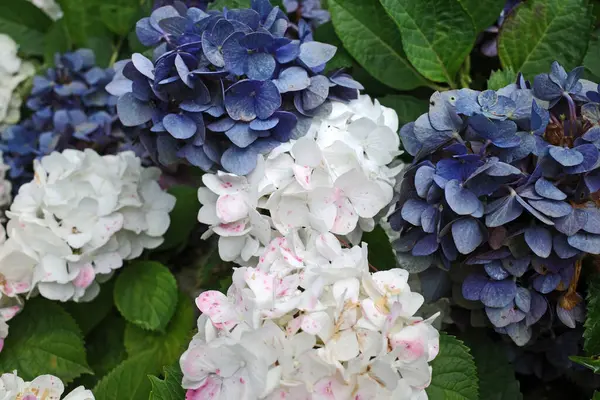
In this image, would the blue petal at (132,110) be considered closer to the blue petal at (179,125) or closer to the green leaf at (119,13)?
the blue petal at (179,125)

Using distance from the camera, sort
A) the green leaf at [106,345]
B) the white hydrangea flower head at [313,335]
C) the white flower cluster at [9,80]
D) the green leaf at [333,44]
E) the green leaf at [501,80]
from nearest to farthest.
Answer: the white hydrangea flower head at [313,335]
the green leaf at [501,80]
the green leaf at [333,44]
the green leaf at [106,345]
the white flower cluster at [9,80]

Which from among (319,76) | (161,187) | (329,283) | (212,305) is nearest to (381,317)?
(329,283)

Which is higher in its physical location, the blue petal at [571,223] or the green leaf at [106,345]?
the blue petal at [571,223]

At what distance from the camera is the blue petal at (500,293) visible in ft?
2.50

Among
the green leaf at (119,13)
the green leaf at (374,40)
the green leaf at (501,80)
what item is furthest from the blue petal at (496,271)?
the green leaf at (119,13)

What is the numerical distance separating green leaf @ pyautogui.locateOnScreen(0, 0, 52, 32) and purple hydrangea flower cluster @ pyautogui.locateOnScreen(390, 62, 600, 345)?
84cm

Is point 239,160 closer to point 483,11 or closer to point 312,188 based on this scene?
point 312,188

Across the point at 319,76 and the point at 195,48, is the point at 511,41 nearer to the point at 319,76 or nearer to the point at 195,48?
the point at 319,76

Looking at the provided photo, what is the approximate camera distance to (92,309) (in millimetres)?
1090

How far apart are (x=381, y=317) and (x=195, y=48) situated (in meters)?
0.37

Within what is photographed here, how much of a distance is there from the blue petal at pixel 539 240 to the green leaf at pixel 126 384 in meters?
0.50

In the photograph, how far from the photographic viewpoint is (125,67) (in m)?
0.80

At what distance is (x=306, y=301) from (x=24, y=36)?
36.6 inches

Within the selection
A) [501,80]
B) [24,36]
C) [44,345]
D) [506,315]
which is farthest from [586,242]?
[24,36]
